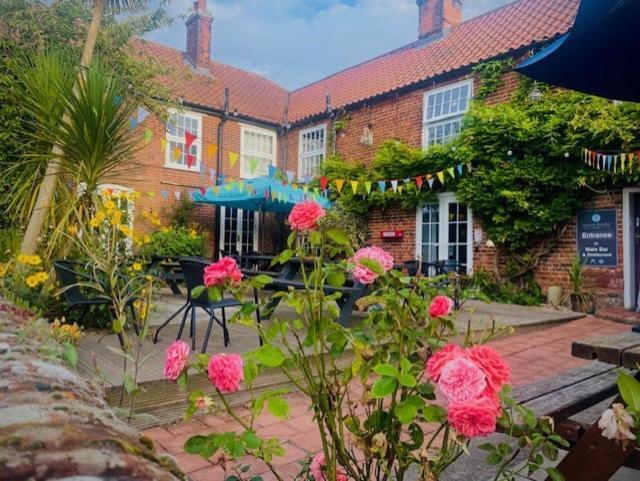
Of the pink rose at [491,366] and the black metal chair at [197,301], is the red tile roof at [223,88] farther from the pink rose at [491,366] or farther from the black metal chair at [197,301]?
the pink rose at [491,366]

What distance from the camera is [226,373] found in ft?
3.51

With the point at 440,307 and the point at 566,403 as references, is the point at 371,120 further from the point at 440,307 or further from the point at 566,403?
the point at 440,307

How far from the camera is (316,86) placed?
14.7 m

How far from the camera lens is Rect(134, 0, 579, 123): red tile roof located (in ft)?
29.3

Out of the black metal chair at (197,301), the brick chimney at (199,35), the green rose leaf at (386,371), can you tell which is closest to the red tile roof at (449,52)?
the brick chimney at (199,35)

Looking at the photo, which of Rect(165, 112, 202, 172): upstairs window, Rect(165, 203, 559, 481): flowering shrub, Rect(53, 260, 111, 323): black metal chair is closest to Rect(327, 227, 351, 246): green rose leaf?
Rect(165, 203, 559, 481): flowering shrub

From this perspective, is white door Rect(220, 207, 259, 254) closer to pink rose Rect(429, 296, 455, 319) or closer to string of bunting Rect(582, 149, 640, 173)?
string of bunting Rect(582, 149, 640, 173)

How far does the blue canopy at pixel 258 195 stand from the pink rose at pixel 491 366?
695cm

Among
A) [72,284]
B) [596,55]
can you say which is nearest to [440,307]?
[596,55]

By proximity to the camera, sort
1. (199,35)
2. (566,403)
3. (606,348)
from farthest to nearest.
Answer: (199,35) < (606,348) < (566,403)

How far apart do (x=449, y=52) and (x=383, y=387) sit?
36.3 feet

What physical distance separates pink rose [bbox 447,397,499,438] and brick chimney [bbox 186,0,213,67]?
14.1 metres

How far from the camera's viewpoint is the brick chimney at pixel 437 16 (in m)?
11.8

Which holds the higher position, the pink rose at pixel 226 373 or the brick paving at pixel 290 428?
the pink rose at pixel 226 373
